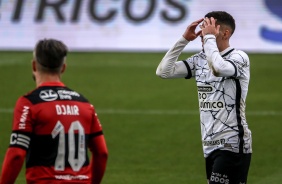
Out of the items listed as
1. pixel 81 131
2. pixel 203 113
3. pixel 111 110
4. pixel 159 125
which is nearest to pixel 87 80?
pixel 111 110

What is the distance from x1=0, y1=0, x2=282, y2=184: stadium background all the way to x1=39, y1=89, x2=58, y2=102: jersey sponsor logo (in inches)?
292

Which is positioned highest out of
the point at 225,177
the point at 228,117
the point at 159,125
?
the point at 228,117

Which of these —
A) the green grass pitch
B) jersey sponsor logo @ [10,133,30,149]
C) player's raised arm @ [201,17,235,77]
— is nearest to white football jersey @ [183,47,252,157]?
player's raised arm @ [201,17,235,77]

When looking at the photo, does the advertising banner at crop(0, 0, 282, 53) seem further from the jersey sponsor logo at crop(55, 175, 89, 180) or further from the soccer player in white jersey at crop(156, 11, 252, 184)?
the jersey sponsor logo at crop(55, 175, 89, 180)

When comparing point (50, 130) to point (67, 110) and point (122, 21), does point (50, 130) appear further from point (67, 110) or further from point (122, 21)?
point (122, 21)

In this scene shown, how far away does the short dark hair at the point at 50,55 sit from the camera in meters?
5.84

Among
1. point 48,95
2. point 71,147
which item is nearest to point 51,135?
point 71,147

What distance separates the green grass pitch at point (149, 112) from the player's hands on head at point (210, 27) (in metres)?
4.26

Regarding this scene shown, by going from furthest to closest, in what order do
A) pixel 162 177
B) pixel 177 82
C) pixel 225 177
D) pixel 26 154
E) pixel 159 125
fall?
pixel 177 82 < pixel 159 125 < pixel 162 177 < pixel 225 177 < pixel 26 154

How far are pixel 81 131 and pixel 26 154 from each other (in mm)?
396

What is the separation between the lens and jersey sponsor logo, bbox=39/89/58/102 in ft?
19.2

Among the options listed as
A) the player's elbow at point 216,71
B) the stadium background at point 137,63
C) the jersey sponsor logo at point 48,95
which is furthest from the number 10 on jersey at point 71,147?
the stadium background at point 137,63

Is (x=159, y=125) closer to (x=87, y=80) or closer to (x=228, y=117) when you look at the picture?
(x=87, y=80)

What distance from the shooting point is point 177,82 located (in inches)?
801
